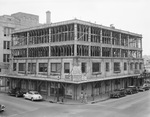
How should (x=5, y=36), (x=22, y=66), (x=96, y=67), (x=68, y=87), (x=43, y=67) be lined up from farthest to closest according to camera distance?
1. (x=5, y=36)
2. (x=22, y=66)
3. (x=43, y=67)
4. (x=96, y=67)
5. (x=68, y=87)

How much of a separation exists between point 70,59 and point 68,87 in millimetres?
5256


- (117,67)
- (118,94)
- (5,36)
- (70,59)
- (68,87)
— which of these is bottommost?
(118,94)

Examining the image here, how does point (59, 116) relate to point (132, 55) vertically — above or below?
below

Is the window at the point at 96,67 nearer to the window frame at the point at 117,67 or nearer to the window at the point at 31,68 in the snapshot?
the window frame at the point at 117,67

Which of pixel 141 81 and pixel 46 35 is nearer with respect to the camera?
pixel 46 35

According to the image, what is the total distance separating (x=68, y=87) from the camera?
36625 millimetres

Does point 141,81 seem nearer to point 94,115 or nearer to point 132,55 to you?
point 132,55

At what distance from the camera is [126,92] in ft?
134

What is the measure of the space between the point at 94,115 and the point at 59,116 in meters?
4.14

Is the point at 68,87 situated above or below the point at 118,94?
above

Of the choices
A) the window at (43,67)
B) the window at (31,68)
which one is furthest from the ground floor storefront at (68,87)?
the window at (43,67)

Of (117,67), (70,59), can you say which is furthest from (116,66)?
(70,59)

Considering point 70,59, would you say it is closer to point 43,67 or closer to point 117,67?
point 43,67

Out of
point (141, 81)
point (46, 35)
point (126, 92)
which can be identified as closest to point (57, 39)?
point (46, 35)
